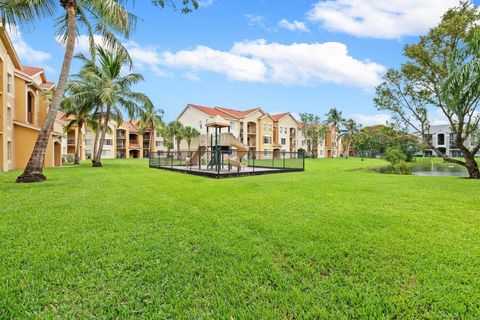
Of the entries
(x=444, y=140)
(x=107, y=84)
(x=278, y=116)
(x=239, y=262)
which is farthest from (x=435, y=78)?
(x=444, y=140)

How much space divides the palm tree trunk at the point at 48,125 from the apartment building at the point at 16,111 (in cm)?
605

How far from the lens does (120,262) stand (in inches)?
129

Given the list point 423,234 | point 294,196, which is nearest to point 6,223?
point 294,196

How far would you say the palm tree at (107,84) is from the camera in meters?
20.3

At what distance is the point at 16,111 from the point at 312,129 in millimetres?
48780

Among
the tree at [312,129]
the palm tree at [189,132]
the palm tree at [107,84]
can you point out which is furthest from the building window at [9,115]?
the tree at [312,129]

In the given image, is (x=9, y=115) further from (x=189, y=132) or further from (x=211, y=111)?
(x=211, y=111)

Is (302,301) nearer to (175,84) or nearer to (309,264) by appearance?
(309,264)

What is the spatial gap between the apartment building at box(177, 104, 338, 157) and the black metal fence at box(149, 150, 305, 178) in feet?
76.5

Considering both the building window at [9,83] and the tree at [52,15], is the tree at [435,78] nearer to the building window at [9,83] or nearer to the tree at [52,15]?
the tree at [52,15]

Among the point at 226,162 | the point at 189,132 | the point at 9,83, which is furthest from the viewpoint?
the point at 189,132

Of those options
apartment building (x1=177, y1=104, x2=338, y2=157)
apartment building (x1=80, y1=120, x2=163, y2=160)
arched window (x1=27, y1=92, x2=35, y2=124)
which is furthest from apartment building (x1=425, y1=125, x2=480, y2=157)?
arched window (x1=27, y1=92, x2=35, y2=124)

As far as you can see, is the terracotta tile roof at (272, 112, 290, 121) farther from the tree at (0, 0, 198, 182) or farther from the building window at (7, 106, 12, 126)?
the tree at (0, 0, 198, 182)

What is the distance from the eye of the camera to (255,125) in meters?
48.1
